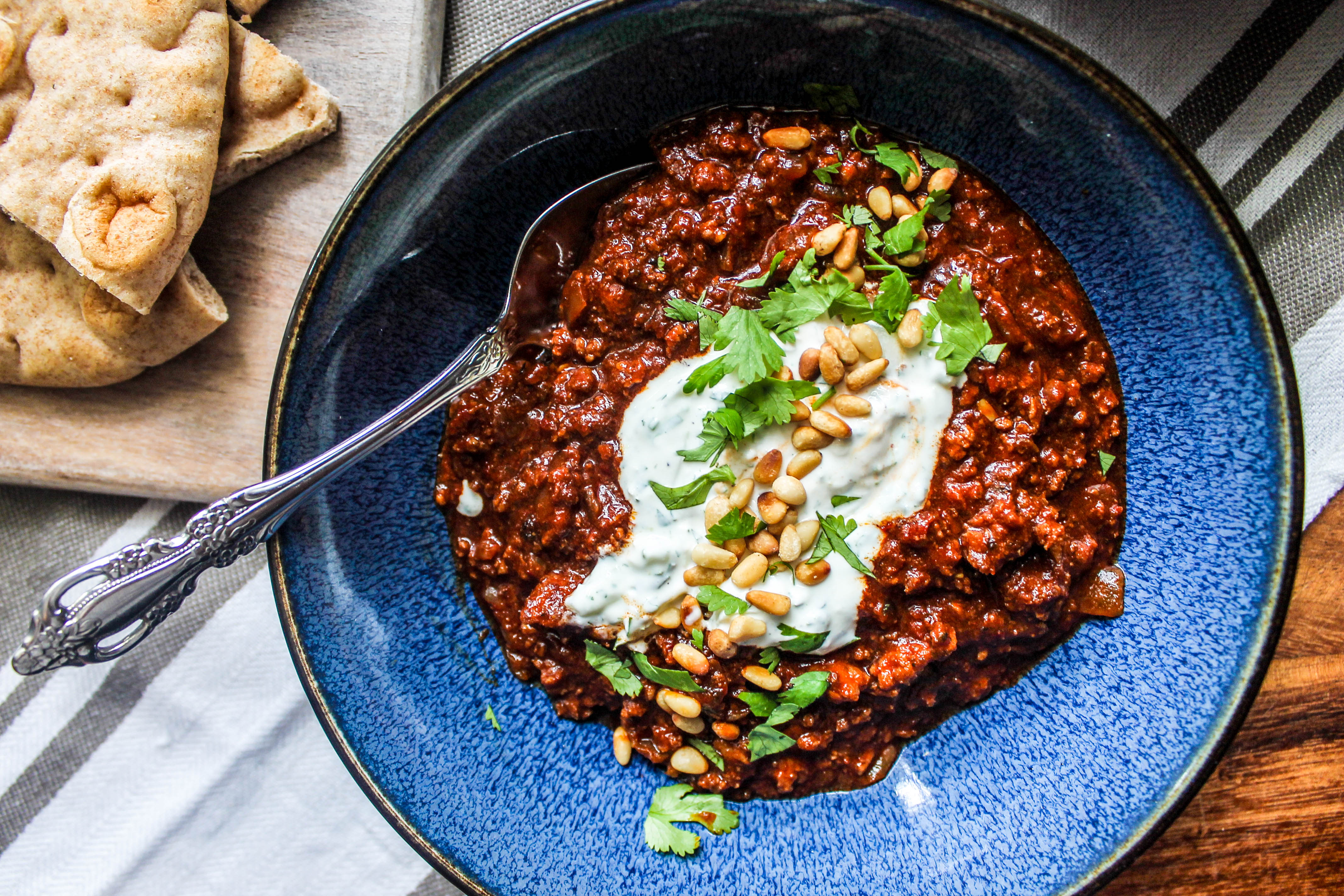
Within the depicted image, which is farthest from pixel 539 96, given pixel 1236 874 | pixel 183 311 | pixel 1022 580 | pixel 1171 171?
pixel 1236 874

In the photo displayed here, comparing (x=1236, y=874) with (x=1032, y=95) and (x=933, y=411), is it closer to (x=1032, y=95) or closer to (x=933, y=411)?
(x=933, y=411)

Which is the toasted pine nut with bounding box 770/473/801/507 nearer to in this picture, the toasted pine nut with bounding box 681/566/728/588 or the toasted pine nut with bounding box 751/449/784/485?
the toasted pine nut with bounding box 751/449/784/485

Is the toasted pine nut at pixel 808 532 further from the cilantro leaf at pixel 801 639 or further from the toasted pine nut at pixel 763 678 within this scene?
the toasted pine nut at pixel 763 678

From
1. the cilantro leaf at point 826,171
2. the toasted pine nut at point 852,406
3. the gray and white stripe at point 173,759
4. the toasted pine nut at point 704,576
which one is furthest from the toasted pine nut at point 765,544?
the gray and white stripe at point 173,759

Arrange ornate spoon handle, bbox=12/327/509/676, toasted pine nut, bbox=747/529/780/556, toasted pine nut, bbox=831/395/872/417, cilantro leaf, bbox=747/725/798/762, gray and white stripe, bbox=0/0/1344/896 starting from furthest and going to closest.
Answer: gray and white stripe, bbox=0/0/1344/896 → cilantro leaf, bbox=747/725/798/762 → toasted pine nut, bbox=747/529/780/556 → toasted pine nut, bbox=831/395/872/417 → ornate spoon handle, bbox=12/327/509/676

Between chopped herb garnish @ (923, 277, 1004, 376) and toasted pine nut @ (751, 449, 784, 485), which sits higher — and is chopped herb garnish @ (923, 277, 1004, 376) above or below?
above

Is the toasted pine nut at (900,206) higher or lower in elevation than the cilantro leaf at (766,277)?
higher

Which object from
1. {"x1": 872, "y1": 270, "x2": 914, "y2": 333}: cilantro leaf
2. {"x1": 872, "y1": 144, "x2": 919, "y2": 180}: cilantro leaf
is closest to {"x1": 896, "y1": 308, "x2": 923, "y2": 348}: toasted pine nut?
{"x1": 872, "y1": 270, "x2": 914, "y2": 333}: cilantro leaf
